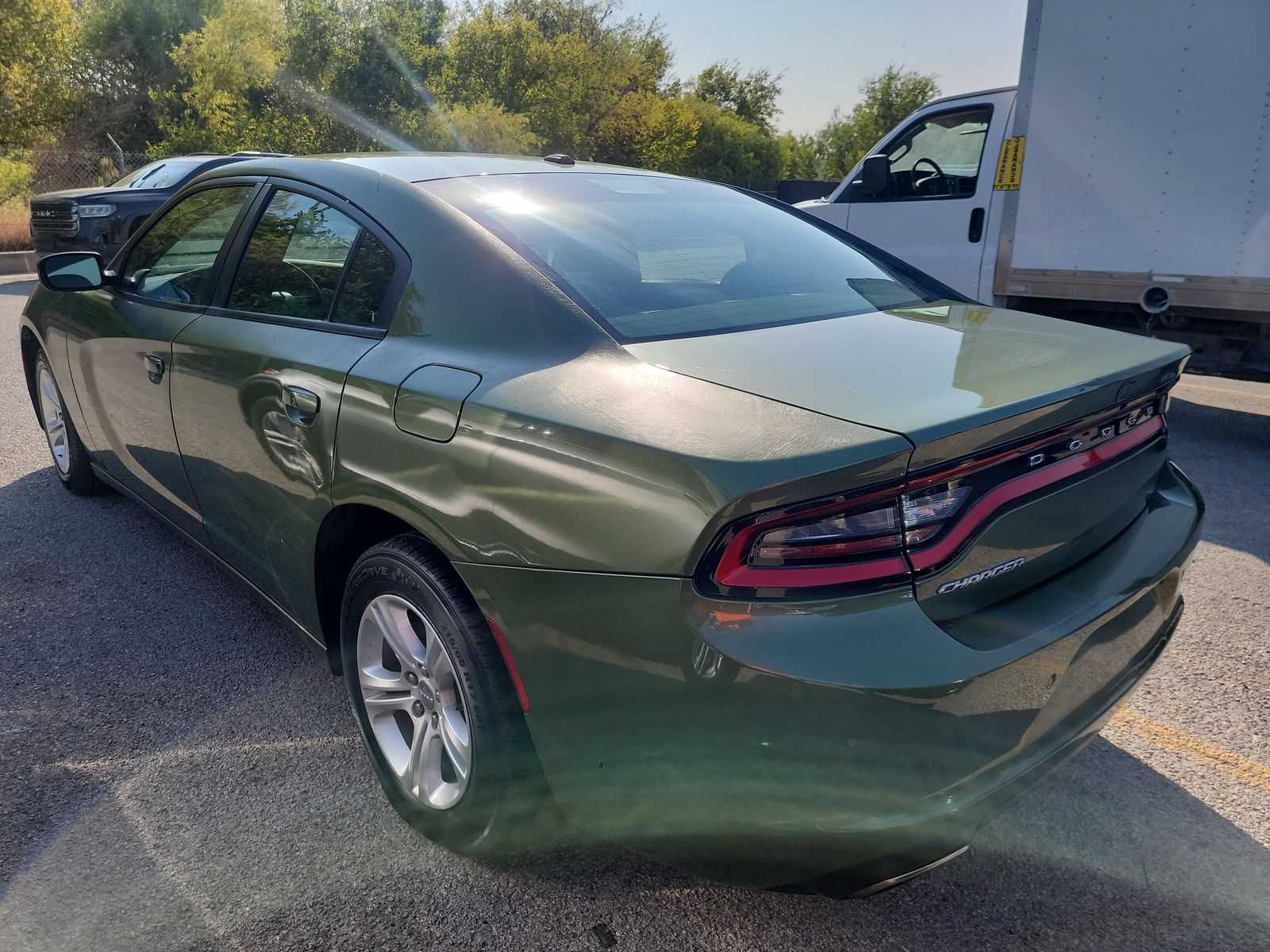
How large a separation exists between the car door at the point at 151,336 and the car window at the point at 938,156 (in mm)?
5461

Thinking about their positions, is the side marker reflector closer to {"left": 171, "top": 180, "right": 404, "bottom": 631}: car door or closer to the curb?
{"left": 171, "top": 180, "right": 404, "bottom": 631}: car door

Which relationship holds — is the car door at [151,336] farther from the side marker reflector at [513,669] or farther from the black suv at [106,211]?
the black suv at [106,211]

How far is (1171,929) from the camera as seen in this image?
196 cm

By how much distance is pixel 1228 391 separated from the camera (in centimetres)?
785

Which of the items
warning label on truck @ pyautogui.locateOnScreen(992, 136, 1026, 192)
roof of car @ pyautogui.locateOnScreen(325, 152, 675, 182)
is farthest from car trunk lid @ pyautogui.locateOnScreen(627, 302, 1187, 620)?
warning label on truck @ pyautogui.locateOnScreen(992, 136, 1026, 192)

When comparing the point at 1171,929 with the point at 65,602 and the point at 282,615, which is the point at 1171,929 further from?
the point at 65,602

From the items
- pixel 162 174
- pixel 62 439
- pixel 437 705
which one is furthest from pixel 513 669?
pixel 162 174

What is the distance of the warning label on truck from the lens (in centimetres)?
607

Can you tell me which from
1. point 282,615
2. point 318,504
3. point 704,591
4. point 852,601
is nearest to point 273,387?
point 318,504

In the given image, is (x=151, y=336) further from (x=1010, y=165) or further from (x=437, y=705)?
(x=1010, y=165)

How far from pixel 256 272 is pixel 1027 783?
246 centimetres

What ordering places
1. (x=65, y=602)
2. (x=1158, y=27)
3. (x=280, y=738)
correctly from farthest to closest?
(x=1158, y=27), (x=65, y=602), (x=280, y=738)

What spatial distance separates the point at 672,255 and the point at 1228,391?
24.1 feet

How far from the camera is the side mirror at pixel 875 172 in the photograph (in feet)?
23.1
